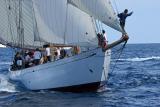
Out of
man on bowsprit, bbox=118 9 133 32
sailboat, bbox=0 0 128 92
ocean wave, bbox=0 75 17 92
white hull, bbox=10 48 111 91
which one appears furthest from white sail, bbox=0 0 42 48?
man on bowsprit, bbox=118 9 133 32

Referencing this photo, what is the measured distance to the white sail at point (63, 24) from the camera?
3038 centimetres

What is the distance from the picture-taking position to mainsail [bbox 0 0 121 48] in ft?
95.1

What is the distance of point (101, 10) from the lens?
28.7m

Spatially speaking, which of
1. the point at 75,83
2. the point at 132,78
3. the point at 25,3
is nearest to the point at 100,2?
the point at 75,83

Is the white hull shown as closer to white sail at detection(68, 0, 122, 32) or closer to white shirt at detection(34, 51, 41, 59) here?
white shirt at detection(34, 51, 41, 59)

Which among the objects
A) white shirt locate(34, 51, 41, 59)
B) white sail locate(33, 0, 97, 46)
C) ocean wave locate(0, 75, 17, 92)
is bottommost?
ocean wave locate(0, 75, 17, 92)

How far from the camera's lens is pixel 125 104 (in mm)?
27484

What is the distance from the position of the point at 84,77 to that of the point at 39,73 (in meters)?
2.52

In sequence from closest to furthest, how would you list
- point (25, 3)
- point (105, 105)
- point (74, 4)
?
1. point (105, 105)
2. point (74, 4)
3. point (25, 3)

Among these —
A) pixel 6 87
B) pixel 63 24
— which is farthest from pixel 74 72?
pixel 6 87

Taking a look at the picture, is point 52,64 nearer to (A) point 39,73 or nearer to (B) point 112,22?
(A) point 39,73

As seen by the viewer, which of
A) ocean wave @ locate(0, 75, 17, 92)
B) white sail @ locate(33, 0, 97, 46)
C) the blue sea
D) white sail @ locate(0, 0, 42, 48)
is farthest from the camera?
white sail @ locate(0, 0, 42, 48)

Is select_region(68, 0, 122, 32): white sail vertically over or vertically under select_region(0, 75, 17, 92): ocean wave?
over

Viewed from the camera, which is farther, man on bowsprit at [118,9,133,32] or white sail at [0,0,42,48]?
white sail at [0,0,42,48]
